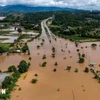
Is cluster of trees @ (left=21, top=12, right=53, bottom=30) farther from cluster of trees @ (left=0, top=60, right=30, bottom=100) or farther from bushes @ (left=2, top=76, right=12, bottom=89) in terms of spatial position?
A: bushes @ (left=2, top=76, right=12, bottom=89)

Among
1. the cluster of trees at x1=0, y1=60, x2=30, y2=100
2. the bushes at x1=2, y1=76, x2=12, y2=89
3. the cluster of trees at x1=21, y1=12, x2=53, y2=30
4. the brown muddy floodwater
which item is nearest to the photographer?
the cluster of trees at x1=0, y1=60, x2=30, y2=100

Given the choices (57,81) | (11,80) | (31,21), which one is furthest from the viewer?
(31,21)

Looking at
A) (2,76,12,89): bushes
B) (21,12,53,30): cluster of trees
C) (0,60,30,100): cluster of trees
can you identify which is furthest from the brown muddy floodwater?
(21,12,53,30): cluster of trees

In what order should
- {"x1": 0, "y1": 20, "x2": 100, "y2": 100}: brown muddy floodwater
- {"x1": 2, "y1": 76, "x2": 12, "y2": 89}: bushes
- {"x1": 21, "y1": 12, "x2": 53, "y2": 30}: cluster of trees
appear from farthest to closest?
1. {"x1": 21, "y1": 12, "x2": 53, "y2": 30}: cluster of trees
2. {"x1": 2, "y1": 76, "x2": 12, "y2": 89}: bushes
3. {"x1": 0, "y1": 20, "x2": 100, "y2": 100}: brown muddy floodwater

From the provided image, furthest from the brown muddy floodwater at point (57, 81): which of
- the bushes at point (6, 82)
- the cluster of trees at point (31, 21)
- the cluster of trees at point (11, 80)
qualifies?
the cluster of trees at point (31, 21)

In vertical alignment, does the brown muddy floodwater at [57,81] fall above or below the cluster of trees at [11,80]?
below

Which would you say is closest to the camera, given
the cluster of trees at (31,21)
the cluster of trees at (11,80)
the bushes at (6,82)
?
the cluster of trees at (11,80)

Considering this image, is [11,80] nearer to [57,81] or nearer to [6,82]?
[6,82]

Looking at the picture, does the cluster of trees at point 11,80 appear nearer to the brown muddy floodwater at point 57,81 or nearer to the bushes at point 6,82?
the bushes at point 6,82

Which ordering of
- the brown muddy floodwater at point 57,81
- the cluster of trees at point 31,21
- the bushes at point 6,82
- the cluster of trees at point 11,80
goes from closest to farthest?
the cluster of trees at point 11,80 → the brown muddy floodwater at point 57,81 → the bushes at point 6,82 → the cluster of trees at point 31,21

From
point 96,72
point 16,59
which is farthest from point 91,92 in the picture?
point 16,59

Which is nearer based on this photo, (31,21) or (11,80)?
(11,80)

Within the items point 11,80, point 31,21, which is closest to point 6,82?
point 11,80
